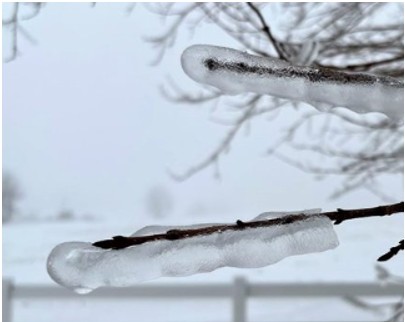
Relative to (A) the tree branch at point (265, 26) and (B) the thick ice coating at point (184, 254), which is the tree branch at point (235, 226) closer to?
(B) the thick ice coating at point (184, 254)

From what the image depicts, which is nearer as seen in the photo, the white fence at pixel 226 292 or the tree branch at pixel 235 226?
the tree branch at pixel 235 226

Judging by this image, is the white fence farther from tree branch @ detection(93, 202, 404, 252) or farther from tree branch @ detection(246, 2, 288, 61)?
tree branch @ detection(93, 202, 404, 252)

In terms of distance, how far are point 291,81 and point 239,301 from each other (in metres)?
1.58

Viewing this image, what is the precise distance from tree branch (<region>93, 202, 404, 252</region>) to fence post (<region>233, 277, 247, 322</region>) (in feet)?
5.09

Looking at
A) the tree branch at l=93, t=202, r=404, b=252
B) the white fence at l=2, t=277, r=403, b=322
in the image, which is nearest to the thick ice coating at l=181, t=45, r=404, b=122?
the tree branch at l=93, t=202, r=404, b=252

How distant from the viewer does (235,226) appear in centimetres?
23

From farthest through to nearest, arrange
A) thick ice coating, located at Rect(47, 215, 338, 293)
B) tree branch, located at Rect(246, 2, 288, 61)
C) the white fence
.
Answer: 1. the white fence
2. tree branch, located at Rect(246, 2, 288, 61)
3. thick ice coating, located at Rect(47, 215, 338, 293)

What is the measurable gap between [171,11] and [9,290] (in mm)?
1102

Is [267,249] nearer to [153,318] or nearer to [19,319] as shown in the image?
[153,318]

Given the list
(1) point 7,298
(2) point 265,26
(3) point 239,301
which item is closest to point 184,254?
(2) point 265,26

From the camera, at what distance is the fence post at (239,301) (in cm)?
177

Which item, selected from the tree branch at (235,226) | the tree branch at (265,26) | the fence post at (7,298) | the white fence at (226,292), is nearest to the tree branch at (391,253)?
the tree branch at (235,226)

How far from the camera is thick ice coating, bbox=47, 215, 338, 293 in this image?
0.69ft

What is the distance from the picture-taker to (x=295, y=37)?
119 centimetres
